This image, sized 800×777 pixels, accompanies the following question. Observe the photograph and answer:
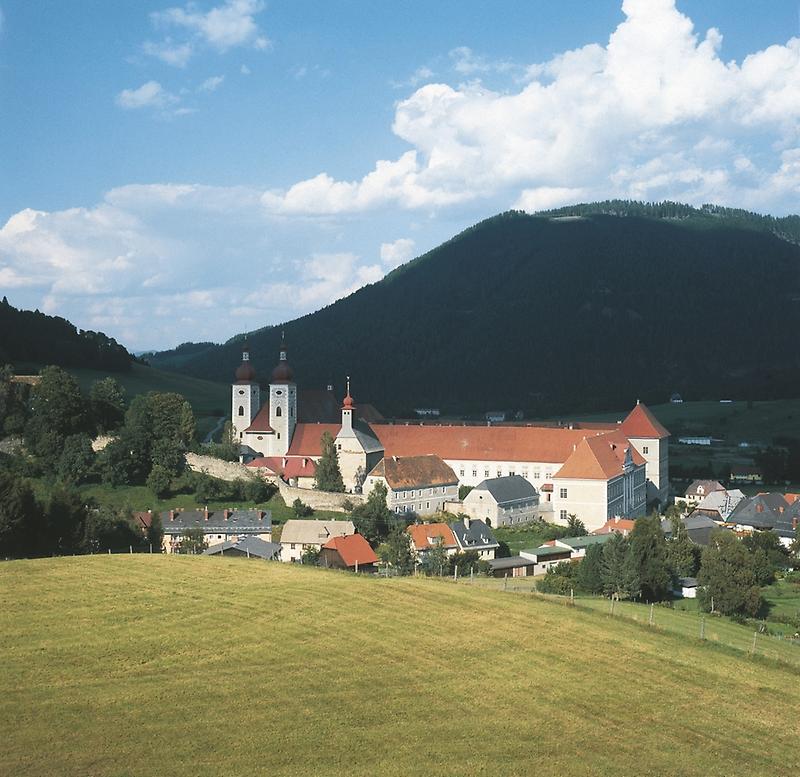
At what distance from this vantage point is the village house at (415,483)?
64.4 metres

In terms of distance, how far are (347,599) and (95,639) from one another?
8349 mm

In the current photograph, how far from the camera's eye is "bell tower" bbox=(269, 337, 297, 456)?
7569 centimetres

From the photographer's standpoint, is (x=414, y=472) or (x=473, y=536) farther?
(x=414, y=472)

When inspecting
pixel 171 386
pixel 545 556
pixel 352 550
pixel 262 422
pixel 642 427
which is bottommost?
pixel 545 556

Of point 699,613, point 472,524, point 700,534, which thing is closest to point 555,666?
point 699,613

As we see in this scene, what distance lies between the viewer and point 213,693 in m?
21.5

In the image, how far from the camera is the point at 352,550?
5241cm

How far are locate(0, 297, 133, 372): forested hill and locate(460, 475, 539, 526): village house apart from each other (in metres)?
57.2

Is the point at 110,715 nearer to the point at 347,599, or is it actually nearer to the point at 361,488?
the point at 347,599

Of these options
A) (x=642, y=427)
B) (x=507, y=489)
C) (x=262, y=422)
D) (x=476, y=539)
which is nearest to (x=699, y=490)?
(x=642, y=427)

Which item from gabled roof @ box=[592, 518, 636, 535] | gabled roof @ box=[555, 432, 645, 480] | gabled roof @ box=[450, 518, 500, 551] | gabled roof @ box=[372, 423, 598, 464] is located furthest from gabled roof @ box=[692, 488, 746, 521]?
→ gabled roof @ box=[450, 518, 500, 551]

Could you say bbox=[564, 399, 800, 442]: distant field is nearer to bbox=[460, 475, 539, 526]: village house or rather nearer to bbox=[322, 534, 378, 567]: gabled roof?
bbox=[460, 475, 539, 526]: village house

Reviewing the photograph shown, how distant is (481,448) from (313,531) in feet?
73.2

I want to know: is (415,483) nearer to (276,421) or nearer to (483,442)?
(483,442)
